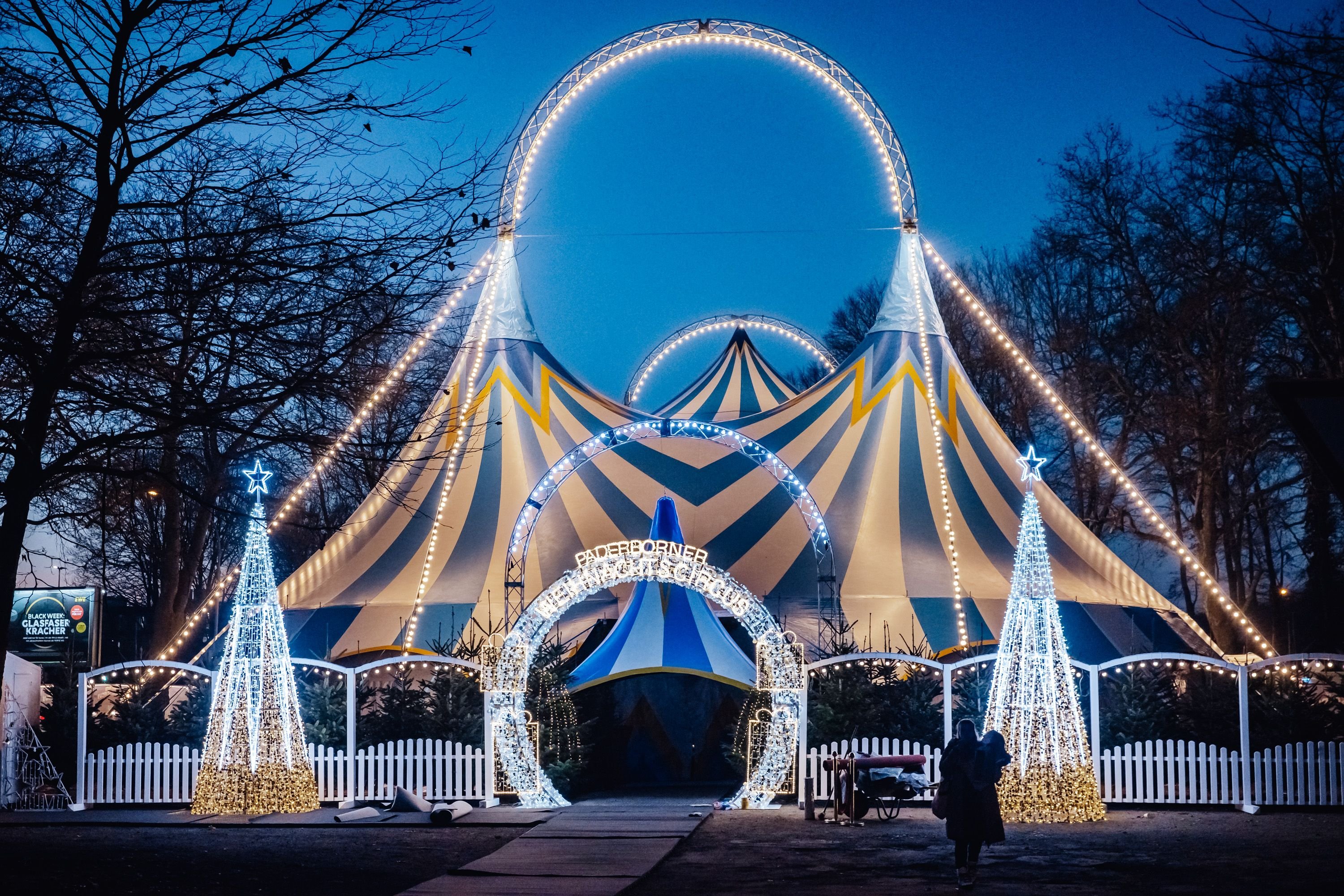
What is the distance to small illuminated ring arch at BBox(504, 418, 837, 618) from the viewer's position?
15031mm

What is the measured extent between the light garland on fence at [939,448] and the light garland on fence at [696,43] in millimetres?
1854

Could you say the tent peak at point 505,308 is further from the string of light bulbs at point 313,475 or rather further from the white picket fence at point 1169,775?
the white picket fence at point 1169,775

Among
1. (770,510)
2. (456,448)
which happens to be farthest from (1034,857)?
(456,448)

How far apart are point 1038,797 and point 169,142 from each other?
25.8 feet

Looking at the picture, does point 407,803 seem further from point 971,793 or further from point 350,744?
point 971,793

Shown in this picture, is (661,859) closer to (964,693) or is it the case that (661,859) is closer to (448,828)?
(448,828)

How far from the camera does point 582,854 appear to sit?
30.5ft

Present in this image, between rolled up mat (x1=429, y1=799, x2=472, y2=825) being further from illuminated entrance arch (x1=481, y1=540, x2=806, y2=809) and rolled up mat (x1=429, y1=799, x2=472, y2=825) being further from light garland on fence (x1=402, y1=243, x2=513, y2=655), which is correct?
light garland on fence (x1=402, y1=243, x2=513, y2=655)

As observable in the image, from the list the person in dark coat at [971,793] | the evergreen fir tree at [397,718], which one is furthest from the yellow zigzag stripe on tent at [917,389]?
the person in dark coat at [971,793]

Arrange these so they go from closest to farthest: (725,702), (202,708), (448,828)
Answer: (448,828)
(202,708)
(725,702)

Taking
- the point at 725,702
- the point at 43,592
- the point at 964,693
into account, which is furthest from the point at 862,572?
the point at 43,592

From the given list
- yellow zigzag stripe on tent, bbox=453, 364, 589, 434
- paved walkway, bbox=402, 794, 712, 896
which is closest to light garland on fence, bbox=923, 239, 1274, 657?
yellow zigzag stripe on tent, bbox=453, 364, 589, 434

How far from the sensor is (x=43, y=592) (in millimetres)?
24375

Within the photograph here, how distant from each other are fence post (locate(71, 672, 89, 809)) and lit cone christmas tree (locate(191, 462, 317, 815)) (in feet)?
4.39
